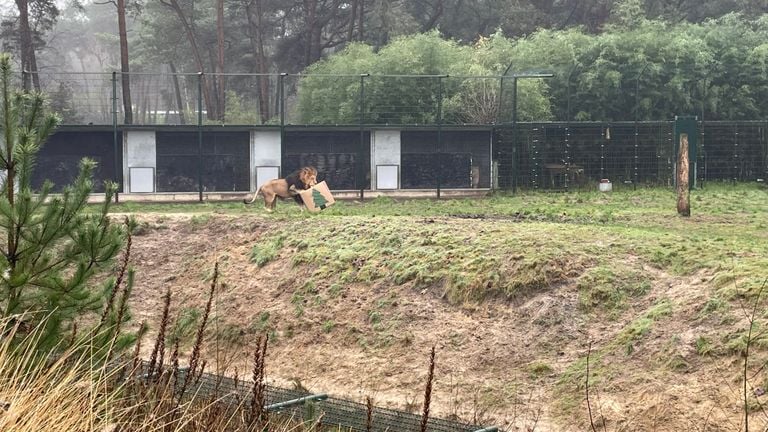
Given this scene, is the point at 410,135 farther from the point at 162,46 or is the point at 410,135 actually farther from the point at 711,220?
the point at 162,46

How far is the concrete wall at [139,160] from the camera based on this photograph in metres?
28.3

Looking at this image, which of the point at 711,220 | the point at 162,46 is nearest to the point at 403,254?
the point at 711,220

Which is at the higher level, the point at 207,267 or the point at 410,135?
the point at 410,135

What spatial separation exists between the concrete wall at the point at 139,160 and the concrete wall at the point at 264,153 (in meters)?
2.39

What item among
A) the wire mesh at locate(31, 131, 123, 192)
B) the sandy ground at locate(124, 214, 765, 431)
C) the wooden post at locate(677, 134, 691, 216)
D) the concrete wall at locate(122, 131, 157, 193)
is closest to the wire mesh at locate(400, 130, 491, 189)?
the concrete wall at locate(122, 131, 157, 193)

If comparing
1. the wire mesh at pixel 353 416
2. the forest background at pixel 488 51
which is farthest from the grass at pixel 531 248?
the forest background at pixel 488 51

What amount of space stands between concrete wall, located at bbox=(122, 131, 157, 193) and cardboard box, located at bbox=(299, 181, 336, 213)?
7.51 meters

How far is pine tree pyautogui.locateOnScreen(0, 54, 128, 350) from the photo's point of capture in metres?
8.27

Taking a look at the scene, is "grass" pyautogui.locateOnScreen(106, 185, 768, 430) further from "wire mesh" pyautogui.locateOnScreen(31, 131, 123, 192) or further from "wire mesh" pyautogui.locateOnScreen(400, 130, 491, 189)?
"wire mesh" pyautogui.locateOnScreen(31, 131, 123, 192)

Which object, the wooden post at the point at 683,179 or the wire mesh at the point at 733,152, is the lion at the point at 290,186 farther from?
the wire mesh at the point at 733,152

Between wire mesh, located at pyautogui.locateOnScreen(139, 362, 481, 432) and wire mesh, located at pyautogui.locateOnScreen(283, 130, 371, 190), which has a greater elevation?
wire mesh, located at pyautogui.locateOnScreen(283, 130, 371, 190)

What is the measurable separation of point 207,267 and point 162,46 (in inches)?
1642

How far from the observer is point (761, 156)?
94.5 ft

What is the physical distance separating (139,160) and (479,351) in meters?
17.9
